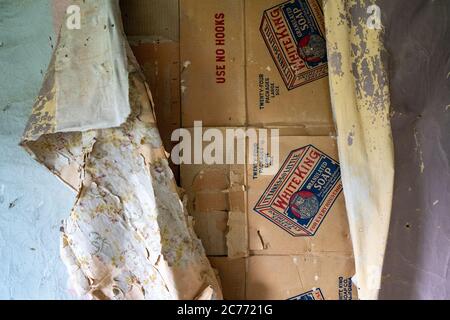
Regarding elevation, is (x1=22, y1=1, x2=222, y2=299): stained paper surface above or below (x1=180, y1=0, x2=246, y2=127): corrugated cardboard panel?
below

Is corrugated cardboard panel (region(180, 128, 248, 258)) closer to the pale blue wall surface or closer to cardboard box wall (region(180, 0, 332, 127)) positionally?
cardboard box wall (region(180, 0, 332, 127))

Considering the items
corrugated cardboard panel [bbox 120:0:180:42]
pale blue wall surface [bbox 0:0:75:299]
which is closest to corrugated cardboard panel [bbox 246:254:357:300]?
pale blue wall surface [bbox 0:0:75:299]

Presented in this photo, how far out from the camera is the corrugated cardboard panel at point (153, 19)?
4.00ft

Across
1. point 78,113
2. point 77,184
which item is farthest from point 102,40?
point 77,184

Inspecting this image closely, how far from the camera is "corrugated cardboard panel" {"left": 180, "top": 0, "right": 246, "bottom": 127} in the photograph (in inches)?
47.8

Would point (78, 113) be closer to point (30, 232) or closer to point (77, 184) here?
point (77, 184)

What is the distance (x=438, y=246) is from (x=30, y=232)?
114cm

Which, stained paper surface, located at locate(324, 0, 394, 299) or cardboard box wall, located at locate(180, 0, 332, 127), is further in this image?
cardboard box wall, located at locate(180, 0, 332, 127)

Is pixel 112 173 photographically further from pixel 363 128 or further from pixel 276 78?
pixel 363 128

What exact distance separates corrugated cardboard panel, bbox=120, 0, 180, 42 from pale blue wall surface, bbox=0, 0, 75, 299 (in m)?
0.24

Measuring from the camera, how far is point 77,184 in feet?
3.67

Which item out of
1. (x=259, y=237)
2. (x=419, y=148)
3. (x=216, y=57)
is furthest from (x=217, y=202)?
(x=419, y=148)

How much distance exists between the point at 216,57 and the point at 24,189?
0.69 metres
